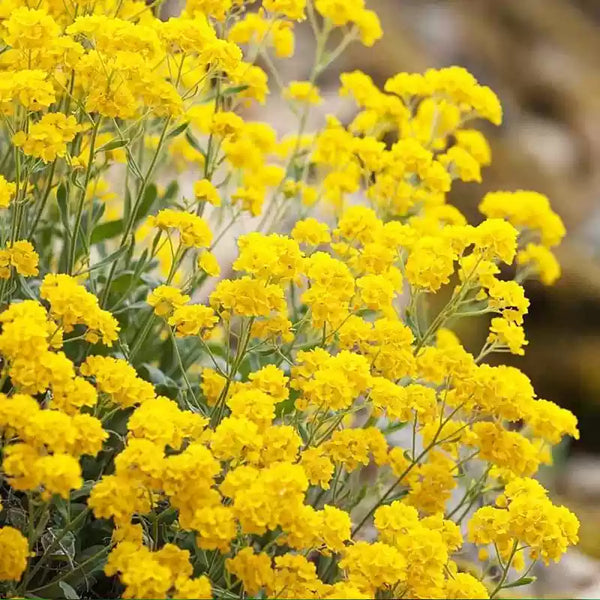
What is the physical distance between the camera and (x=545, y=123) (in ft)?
14.5

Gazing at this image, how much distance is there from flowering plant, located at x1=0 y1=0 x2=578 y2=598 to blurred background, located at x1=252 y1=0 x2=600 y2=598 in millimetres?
1470

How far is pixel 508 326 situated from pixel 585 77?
3571mm

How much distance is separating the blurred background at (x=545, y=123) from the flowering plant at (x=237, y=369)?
1.47m

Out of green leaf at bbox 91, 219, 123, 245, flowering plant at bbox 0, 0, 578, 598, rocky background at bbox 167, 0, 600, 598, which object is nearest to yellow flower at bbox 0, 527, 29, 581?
flowering plant at bbox 0, 0, 578, 598

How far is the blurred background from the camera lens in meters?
3.30

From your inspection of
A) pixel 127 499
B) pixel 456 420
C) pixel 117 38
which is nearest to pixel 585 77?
pixel 456 420

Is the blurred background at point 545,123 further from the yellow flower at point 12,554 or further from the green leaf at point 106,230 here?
the yellow flower at point 12,554

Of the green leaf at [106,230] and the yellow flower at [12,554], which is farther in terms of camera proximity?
the green leaf at [106,230]

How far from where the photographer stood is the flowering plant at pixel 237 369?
1.07 m

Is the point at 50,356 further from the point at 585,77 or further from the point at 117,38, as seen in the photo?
the point at 585,77

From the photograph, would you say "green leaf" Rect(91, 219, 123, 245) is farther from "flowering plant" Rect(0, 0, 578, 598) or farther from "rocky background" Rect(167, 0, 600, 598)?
"rocky background" Rect(167, 0, 600, 598)

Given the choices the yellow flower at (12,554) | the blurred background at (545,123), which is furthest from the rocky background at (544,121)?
the yellow flower at (12,554)

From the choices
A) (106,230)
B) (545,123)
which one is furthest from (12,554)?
(545,123)

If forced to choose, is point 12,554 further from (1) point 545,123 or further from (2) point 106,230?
(1) point 545,123
